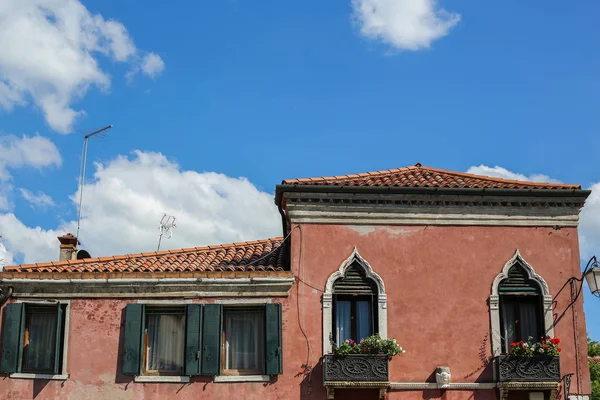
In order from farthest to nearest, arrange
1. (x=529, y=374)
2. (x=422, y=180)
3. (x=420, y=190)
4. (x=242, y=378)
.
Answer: (x=422, y=180), (x=420, y=190), (x=242, y=378), (x=529, y=374)

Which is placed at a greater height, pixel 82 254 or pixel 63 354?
pixel 82 254

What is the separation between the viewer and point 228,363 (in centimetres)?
1673

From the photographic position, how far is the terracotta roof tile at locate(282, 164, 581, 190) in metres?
17.4

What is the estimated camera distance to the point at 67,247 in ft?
65.1

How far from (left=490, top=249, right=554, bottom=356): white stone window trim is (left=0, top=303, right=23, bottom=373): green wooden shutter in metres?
10.7

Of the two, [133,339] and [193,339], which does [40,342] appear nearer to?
[133,339]

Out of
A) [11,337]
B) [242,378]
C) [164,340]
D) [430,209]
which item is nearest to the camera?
[242,378]

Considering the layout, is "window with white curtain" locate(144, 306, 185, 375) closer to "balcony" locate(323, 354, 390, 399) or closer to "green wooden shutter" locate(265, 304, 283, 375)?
"green wooden shutter" locate(265, 304, 283, 375)

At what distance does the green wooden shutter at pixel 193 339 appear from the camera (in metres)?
16.3

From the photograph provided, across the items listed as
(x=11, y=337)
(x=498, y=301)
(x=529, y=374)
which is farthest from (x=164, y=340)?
(x=529, y=374)

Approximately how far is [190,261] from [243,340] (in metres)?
2.47

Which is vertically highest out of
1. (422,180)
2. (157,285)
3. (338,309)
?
(422,180)

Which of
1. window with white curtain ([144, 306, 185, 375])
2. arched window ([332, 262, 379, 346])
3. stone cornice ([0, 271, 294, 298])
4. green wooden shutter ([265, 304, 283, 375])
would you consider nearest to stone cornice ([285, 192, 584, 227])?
arched window ([332, 262, 379, 346])

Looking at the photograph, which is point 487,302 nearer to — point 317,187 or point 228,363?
point 317,187
